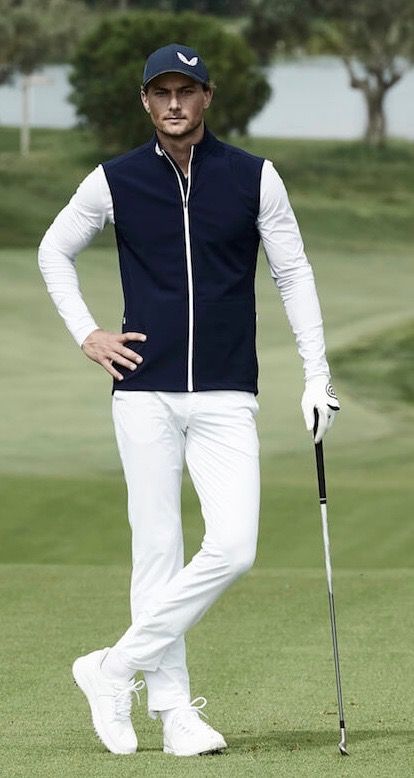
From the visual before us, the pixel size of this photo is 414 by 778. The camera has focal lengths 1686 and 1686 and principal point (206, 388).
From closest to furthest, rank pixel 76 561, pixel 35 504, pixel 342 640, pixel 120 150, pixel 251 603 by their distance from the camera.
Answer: pixel 342 640 < pixel 251 603 < pixel 76 561 < pixel 35 504 < pixel 120 150

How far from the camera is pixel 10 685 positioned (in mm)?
5598

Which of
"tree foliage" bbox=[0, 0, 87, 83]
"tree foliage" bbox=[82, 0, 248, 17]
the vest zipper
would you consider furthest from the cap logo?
"tree foliage" bbox=[82, 0, 248, 17]

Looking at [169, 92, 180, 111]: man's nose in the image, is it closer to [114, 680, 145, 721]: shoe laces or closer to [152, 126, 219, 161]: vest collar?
[152, 126, 219, 161]: vest collar

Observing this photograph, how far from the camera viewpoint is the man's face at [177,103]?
4.43m

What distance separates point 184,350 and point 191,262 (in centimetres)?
23

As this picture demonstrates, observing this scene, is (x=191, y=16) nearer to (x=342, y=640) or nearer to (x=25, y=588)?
(x=25, y=588)

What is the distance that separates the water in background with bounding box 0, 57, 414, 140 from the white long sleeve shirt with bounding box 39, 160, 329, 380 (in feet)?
37.5

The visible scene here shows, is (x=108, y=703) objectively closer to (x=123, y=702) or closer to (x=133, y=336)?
(x=123, y=702)

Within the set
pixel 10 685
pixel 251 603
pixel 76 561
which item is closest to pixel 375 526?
pixel 76 561

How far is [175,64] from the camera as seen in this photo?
4402 mm

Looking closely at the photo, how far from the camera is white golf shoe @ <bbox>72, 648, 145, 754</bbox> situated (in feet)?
14.6

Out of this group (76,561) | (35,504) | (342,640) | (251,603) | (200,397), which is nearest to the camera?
(200,397)

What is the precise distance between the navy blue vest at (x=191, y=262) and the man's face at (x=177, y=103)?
3.2 inches

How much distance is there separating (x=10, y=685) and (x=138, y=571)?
1.26m
